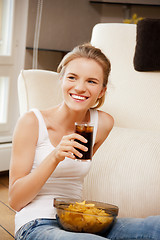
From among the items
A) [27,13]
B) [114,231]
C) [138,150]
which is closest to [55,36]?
[27,13]

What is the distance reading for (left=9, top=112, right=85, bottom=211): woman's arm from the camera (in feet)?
4.08

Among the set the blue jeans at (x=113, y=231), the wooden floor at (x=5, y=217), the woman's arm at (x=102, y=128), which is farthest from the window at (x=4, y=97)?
the blue jeans at (x=113, y=231)

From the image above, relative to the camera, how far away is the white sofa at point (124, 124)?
1709mm

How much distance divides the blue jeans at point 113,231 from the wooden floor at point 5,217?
0.74 m

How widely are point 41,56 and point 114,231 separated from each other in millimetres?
2238

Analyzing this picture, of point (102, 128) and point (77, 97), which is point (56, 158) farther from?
point (102, 128)

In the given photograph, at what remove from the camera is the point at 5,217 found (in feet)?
7.39

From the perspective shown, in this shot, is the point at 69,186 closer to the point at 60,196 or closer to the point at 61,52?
the point at 60,196

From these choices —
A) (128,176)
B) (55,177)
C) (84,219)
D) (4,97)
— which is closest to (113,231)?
(84,219)

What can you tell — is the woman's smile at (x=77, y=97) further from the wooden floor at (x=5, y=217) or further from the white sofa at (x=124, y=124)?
the wooden floor at (x=5, y=217)

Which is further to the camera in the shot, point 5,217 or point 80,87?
point 5,217

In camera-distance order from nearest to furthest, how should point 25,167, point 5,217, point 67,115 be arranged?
point 25,167 < point 67,115 < point 5,217

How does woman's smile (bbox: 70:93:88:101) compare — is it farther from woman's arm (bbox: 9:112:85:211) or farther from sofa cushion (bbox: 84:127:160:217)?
sofa cushion (bbox: 84:127:160:217)

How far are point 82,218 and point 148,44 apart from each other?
1.34 meters
